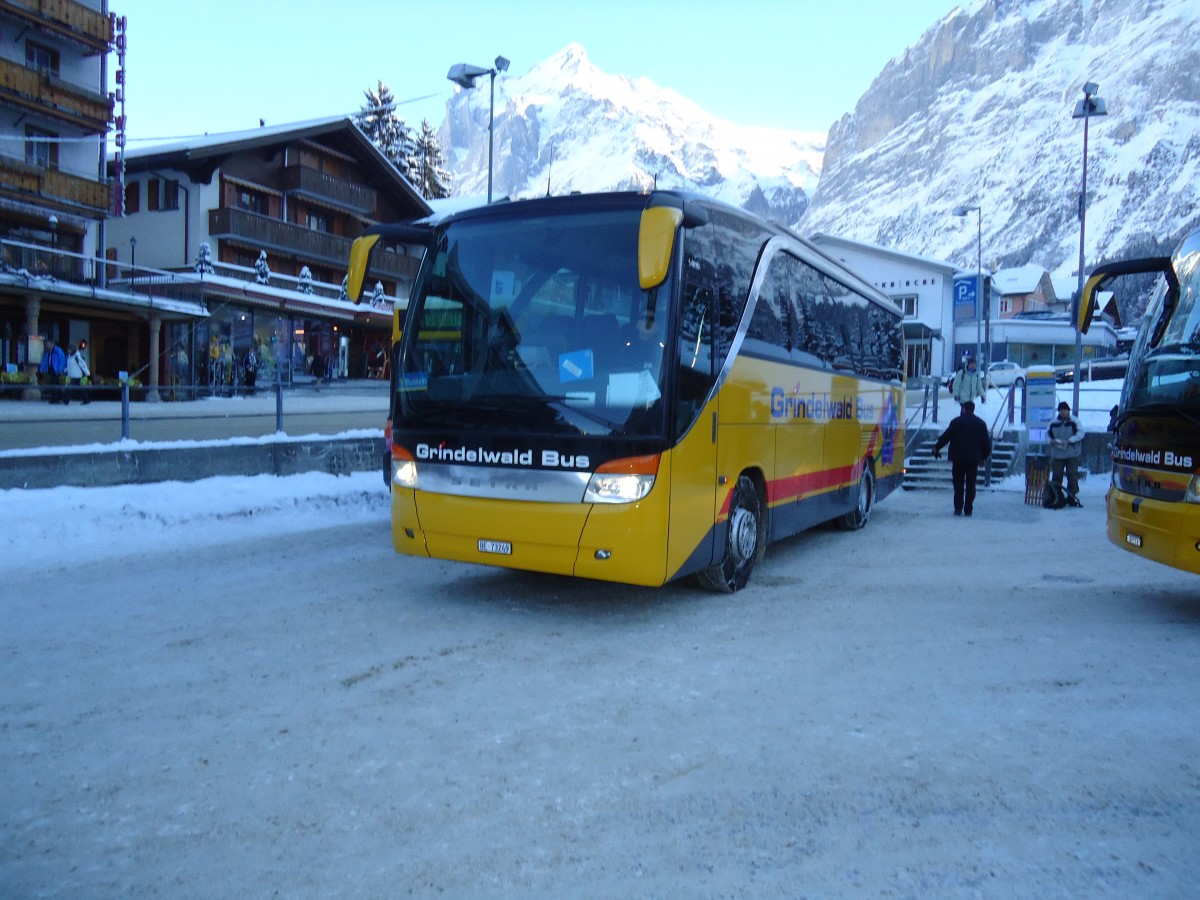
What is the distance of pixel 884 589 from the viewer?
8.65 m

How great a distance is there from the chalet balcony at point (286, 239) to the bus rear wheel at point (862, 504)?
2494 cm

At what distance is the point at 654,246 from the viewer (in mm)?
6043

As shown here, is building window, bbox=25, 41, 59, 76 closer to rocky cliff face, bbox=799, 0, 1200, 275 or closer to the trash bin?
the trash bin

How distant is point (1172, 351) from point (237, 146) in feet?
113

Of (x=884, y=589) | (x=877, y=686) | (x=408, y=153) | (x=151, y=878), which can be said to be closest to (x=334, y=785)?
(x=151, y=878)

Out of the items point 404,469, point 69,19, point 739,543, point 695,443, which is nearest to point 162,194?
point 69,19

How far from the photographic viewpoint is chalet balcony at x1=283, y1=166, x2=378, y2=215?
126 ft

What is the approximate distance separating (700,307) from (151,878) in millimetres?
5209

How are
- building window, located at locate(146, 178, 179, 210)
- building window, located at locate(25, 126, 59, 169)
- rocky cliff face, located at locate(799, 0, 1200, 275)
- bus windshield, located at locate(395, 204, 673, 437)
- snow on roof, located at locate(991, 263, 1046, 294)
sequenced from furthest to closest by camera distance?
1. rocky cliff face, located at locate(799, 0, 1200, 275)
2. snow on roof, located at locate(991, 263, 1046, 294)
3. building window, located at locate(146, 178, 179, 210)
4. building window, located at locate(25, 126, 59, 169)
5. bus windshield, located at locate(395, 204, 673, 437)

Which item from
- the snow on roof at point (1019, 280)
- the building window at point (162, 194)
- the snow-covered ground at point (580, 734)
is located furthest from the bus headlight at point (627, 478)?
the snow on roof at point (1019, 280)

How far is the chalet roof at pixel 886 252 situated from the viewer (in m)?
64.2

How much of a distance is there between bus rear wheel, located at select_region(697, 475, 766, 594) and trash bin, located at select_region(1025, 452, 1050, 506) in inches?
368

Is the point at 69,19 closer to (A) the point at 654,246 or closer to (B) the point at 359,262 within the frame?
(B) the point at 359,262

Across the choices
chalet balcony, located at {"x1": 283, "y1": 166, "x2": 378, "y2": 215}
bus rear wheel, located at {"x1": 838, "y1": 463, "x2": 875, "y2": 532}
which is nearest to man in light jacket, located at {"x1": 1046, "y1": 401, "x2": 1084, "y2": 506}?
bus rear wheel, located at {"x1": 838, "y1": 463, "x2": 875, "y2": 532}
